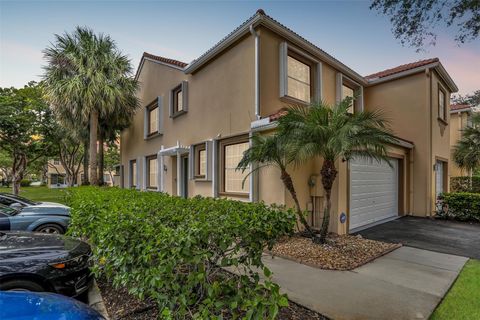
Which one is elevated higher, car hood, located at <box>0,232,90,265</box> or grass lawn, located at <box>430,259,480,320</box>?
car hood, located at <box>0,232,90,265</box>

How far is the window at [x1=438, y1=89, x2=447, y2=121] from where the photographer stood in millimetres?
12320

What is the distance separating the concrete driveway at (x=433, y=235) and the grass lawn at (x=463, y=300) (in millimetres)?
1749

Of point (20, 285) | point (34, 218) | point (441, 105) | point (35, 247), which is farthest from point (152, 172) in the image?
point (441, 105)

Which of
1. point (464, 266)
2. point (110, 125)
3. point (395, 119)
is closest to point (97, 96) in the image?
point (110, 125)

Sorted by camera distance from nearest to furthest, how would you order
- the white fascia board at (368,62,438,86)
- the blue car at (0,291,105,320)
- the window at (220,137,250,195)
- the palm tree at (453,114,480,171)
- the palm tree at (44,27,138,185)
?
the blue car at (0,291,105,320), the window at (220,137,250,195), the white fascia board at (368,62,438,86), the palm tree at (44,27,138,185), the palm tree at (453,114,480,171)

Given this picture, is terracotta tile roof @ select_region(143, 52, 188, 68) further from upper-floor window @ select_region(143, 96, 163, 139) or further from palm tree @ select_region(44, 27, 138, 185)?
upper-floor window @ select_region(143, 96, 163, 139)

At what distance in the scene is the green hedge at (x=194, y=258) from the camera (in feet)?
8.03

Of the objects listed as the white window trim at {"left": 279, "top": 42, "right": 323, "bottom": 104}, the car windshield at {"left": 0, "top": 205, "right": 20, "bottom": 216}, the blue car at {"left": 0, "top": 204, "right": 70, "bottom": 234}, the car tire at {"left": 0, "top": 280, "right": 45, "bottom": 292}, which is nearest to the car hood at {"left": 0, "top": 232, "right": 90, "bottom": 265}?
the car tire at {"left": 0, "top": 280, "right": 45, "bottom": 292}

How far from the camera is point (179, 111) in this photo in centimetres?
1212

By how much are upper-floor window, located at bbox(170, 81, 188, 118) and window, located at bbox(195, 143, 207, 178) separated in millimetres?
1972

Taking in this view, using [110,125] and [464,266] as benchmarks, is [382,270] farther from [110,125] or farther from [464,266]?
[110,125]

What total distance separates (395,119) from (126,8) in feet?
38.2

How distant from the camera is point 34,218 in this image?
7090 millimetres

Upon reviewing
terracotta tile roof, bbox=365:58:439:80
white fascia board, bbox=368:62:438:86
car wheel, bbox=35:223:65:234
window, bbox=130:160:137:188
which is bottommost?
car wheel, bbox=35:223:65:234
